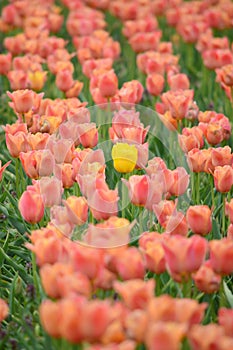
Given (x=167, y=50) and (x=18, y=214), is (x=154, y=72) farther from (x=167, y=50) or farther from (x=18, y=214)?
(x=18, y=214)

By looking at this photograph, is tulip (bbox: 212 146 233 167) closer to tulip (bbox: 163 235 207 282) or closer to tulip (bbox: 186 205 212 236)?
tulip (bbox: 186 205 212 236)

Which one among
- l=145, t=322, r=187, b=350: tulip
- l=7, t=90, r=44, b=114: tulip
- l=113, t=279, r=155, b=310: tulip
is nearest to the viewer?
l=145, t=322, r=187, b=350: tulip

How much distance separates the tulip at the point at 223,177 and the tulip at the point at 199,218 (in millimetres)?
365

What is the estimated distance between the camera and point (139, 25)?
5496 mm

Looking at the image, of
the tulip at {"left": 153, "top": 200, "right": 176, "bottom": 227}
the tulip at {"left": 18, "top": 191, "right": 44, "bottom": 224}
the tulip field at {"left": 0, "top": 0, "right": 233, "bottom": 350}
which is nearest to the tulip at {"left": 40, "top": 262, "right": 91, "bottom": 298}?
the tulip field at {"left": 0, "top": 0, "right": 233, "bottom": 350}

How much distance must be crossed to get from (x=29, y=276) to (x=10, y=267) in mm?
263

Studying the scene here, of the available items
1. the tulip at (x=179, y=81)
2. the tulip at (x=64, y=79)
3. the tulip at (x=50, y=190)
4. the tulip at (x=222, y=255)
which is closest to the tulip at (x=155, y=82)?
the tulip at (x=179, y=81)

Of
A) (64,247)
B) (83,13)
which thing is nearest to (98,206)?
(64,247)

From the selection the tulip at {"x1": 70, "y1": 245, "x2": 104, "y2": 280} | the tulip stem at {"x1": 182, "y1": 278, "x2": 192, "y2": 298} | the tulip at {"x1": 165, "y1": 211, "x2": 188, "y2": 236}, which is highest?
the tulip at {"x1": 70, "y1": 245, "x2": 104, "y2": 280}

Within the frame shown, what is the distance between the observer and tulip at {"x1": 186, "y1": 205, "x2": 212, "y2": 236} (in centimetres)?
254

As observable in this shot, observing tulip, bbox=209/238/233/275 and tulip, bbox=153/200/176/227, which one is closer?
tulip, bbox=209/238/233/275

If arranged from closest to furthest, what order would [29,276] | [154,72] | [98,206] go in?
1. [98,206]
2. [29,276]
3. [154,72]

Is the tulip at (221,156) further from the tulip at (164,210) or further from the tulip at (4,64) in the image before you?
the tulip at (4,64)

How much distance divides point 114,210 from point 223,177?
0.52 meters
